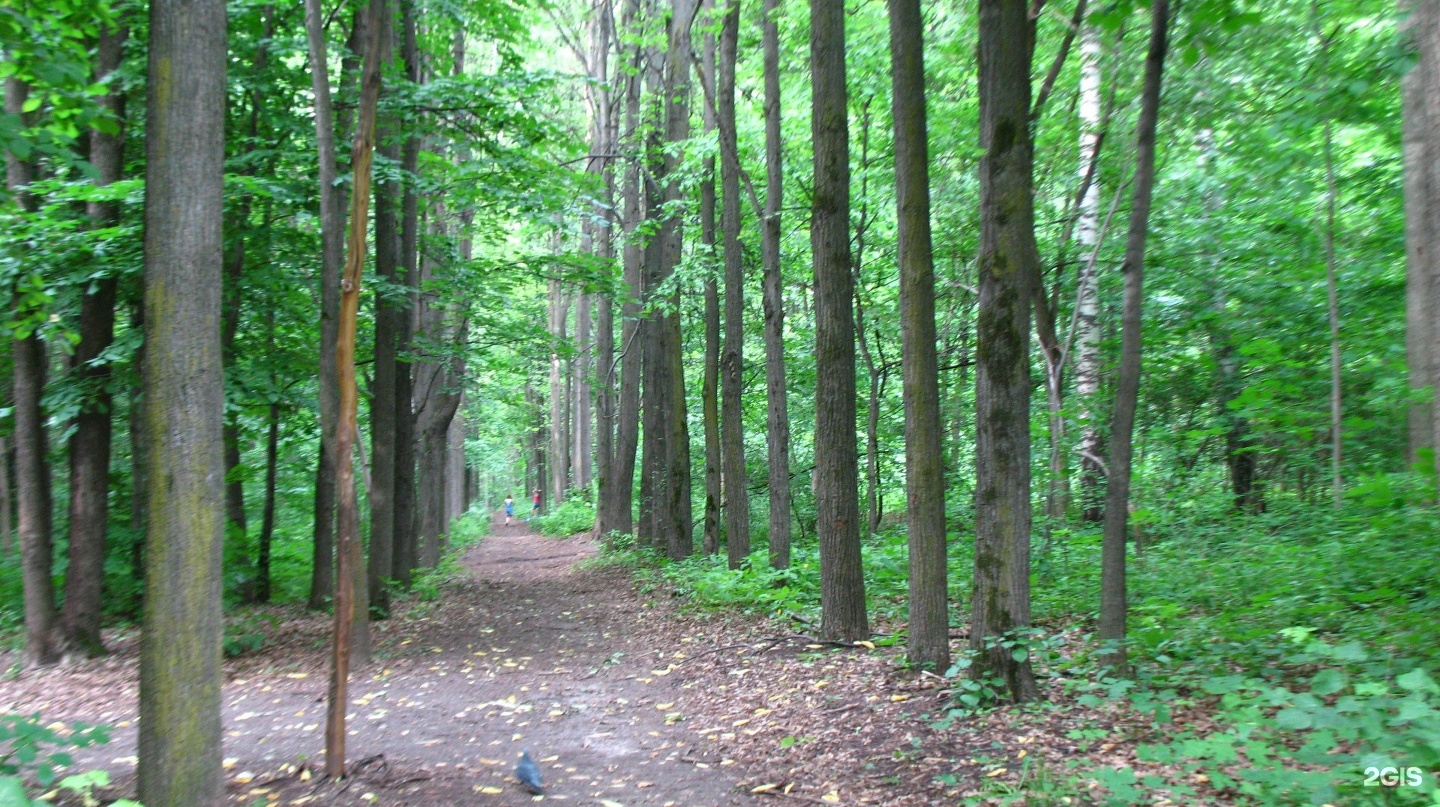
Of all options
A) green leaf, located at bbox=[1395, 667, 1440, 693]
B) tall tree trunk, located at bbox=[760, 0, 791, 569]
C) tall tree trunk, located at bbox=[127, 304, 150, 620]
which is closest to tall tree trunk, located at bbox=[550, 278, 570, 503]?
tall tree trunk, located at bbox=[760, 0, 791, 569]

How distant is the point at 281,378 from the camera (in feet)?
31.6

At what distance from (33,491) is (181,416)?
21.0 ft

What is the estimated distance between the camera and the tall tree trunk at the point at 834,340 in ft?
27.4

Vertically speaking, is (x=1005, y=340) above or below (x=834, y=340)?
below

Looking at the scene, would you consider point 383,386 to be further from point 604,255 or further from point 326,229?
point 604,255

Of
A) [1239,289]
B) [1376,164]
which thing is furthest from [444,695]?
[1376,164]

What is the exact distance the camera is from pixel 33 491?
340 inches

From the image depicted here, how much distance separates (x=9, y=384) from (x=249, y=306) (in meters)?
4.03

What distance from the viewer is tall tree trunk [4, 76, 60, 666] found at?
852 centimetres

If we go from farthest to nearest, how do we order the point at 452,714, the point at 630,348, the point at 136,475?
1. the point at 630,348
2. the point at 136,475
3. the point at 452,714

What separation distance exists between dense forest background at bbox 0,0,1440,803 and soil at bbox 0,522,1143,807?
0.50 metres

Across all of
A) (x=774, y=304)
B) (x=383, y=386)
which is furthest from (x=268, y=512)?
(x=774, y=304)

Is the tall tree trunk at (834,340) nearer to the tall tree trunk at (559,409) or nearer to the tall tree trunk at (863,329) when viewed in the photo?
the tall tree trunk at (863,329)

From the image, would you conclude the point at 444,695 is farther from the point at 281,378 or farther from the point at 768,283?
the point at 768,283
